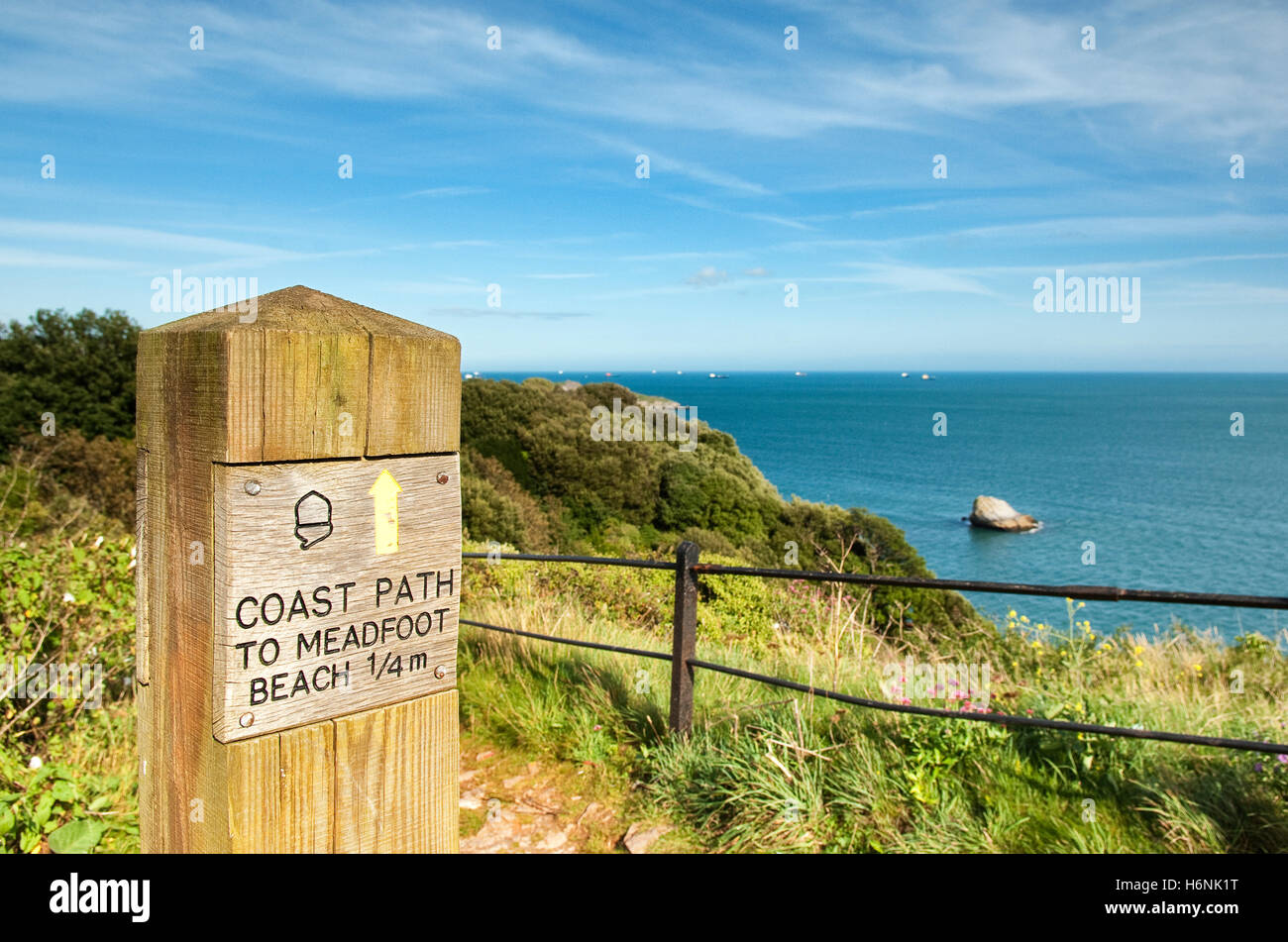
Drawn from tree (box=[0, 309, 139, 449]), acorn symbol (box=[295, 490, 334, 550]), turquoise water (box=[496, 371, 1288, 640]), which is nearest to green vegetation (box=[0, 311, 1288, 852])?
acorn symbol (box=[295, 490, 334, 550])

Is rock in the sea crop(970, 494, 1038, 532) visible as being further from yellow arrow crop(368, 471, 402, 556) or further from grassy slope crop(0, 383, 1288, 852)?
yellow arrow crop(368, 471, 402, 556)

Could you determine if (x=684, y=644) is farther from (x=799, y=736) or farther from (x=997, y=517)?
(x=997, y=517)

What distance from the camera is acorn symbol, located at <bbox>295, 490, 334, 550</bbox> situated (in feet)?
4.58

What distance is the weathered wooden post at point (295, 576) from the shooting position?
1.36m

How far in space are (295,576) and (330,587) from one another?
69 millimetres

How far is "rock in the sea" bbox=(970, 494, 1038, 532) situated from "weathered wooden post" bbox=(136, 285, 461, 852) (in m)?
47.0

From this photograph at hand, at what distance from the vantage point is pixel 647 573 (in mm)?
11031

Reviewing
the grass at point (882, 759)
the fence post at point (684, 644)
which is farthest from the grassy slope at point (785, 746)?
the fence post at point (684, 644)

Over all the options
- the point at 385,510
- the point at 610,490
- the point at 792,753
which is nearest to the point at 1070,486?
the point at 610,490
